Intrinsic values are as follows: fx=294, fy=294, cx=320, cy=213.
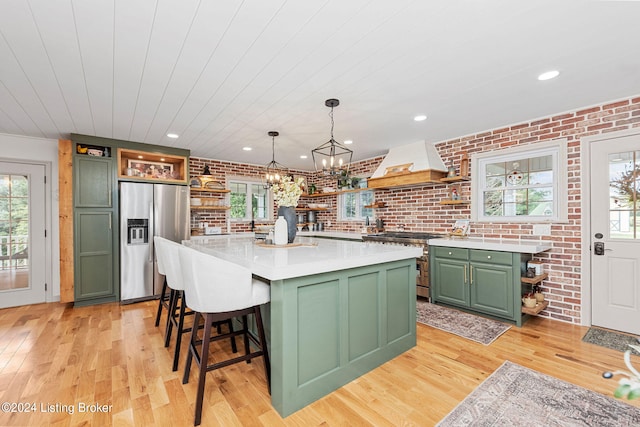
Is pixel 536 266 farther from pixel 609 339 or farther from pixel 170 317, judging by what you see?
pixel 170 317

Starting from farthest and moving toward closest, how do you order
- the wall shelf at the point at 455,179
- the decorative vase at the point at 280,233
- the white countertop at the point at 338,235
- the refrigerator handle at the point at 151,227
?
the white countertop at the point at 338,235 → the refrigerator handle at the point at 151,227 → the wall shelf at the point at 455,179 → the decorative vase at the point at 280,233

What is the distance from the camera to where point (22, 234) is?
13.8ft

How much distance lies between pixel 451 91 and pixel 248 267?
2.40m

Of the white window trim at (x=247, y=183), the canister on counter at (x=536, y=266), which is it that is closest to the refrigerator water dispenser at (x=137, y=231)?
the white window trim at (x=247, y=183)

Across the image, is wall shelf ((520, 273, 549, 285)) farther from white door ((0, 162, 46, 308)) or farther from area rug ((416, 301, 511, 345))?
white door ((0, 162, 46, 308))

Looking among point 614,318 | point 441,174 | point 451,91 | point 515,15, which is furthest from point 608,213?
point 515,15

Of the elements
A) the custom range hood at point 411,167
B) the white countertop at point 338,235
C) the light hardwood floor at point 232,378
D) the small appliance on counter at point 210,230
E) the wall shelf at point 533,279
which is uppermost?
the custom range hood at point 411,167

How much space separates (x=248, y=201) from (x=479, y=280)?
171 inches

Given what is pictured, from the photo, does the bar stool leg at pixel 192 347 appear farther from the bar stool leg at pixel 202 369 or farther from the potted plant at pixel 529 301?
the potted plant at pixel 529 301

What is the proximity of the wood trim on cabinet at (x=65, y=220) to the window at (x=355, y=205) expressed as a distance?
4.57 m

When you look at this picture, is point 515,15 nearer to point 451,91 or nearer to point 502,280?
point 451,91

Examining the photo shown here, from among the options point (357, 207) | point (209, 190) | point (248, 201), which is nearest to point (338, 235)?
point (357, 207)

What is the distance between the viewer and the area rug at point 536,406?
175cm

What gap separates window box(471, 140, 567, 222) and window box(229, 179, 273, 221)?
3.99 meters
